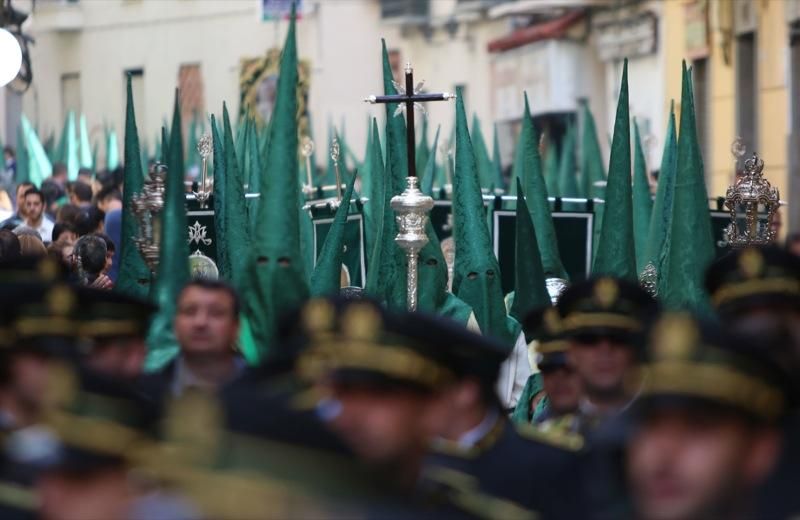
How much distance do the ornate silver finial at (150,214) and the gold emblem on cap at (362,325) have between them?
4.69 m

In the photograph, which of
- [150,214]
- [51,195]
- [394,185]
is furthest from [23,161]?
[150,214]

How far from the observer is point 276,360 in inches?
185

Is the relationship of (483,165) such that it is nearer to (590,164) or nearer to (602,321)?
(590,164)

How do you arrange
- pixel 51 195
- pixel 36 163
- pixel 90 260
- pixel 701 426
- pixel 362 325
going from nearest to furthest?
1. pixel 701 426
2. pixel 362 325
3. pixel 90 260
4. pixel 51 195
5. pixel 36 163

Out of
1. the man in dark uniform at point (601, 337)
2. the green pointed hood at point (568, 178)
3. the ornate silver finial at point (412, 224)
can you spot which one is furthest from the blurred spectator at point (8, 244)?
the green pointed hood at point (568, 178)

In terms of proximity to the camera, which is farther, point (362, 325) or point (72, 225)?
point (72, 225)

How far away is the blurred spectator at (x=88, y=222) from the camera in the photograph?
13.0 meters

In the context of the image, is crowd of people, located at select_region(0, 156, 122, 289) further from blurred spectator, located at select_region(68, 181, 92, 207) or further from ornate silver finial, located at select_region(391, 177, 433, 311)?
ornate silver finial, located at select_region(391, 177, 433, 311)

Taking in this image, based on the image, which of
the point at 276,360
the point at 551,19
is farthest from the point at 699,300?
the point at 551,19

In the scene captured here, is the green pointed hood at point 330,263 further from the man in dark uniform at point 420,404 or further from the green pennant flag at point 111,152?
the green pennant flag at point 111,152

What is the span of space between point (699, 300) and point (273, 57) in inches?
810

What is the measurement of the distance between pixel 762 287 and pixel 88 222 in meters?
7.56

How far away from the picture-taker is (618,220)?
34.9ft

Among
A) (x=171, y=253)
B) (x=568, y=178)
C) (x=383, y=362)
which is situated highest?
(x=383, y=362)
